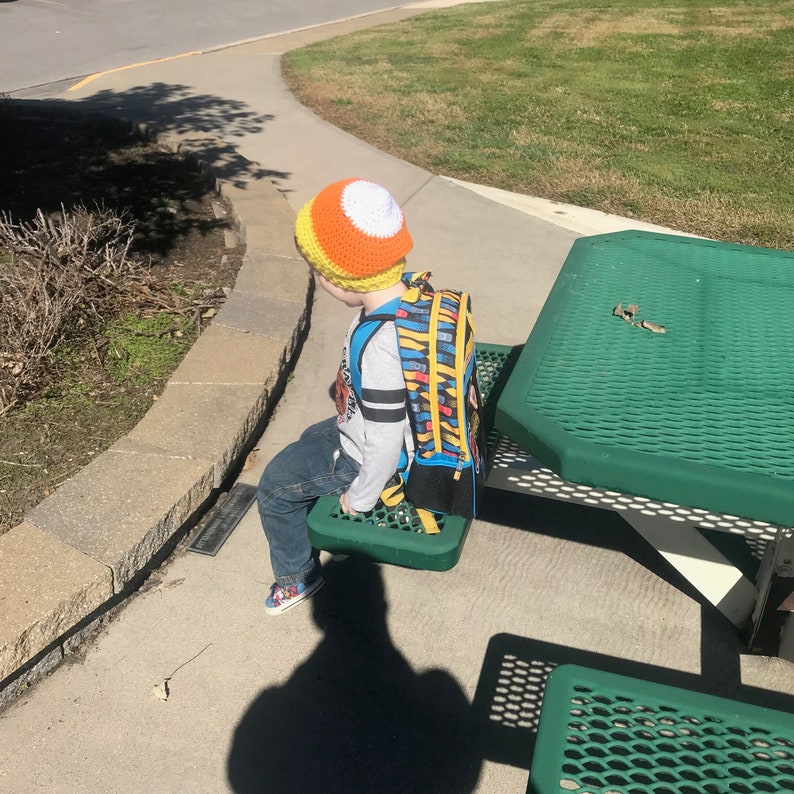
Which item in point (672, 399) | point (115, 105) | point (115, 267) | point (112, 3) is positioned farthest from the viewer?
point (112, 3)

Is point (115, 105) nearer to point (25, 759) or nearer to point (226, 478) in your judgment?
point (226, 478)

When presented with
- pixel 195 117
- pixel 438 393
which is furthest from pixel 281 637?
pixel 195 117

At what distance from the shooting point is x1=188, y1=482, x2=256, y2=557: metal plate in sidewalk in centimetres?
321

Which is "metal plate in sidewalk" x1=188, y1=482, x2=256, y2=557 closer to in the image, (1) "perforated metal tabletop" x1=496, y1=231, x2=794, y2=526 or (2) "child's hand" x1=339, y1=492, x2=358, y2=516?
(2) "child's hand" x1=339, y1=492, x2=358, y2=516

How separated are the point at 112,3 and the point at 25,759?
18.1m

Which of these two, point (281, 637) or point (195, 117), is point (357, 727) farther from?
point (195, 117)

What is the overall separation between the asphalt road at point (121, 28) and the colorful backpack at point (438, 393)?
9531 millimetres

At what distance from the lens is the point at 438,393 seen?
232 centimetres

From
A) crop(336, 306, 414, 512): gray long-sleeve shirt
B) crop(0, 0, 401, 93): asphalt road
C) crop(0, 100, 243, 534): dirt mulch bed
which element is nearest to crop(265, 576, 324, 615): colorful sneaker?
crop(336, 306, 414, 512): gray long-sleeve shirt

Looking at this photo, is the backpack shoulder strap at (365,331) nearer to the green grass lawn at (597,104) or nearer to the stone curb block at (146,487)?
the stone curb block at (146,487)

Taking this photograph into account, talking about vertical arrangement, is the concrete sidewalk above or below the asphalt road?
below

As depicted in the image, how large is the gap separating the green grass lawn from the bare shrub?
3.59 meters

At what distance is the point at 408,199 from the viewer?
6488 mm

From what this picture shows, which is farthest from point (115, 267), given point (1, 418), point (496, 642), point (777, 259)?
point (777, 259)
